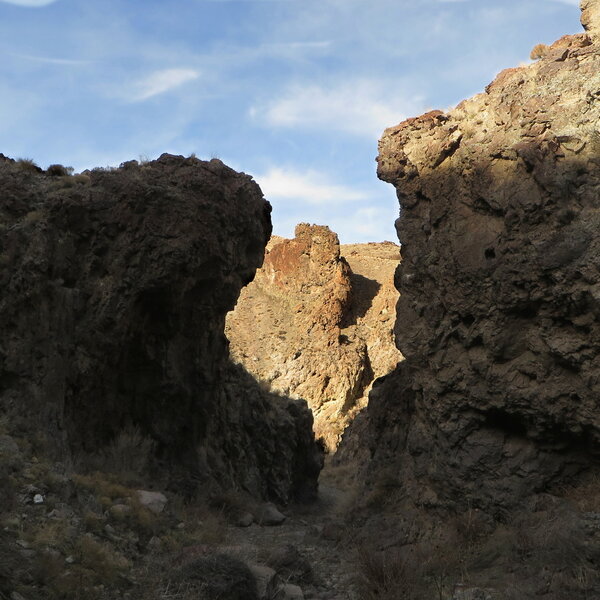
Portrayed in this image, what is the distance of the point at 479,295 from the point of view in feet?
41.9

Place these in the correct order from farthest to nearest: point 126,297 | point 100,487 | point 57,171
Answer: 1. point 57,171
2. point 126,297
3. point 100,487

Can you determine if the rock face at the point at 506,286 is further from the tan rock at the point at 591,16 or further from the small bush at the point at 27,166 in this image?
the small bush at the point at 27,166

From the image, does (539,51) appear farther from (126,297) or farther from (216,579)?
(216,579)

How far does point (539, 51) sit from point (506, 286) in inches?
203

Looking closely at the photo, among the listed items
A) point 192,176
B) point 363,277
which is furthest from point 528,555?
point 363,277

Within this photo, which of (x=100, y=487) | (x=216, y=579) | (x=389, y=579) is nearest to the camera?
(x=216, y=579)

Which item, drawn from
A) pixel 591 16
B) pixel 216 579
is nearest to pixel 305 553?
pixel 216 579

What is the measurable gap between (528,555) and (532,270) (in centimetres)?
466

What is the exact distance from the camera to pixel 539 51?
547 inches

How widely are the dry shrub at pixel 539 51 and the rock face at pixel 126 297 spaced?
7.83 m

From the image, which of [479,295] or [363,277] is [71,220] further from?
[363,277]

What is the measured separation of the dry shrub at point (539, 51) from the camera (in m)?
13.8

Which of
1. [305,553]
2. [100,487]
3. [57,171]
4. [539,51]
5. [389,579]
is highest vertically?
[539,51]

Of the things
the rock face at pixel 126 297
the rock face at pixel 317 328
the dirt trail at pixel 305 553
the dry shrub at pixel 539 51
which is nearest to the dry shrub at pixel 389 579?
the dirt trail at pixel 305 553
